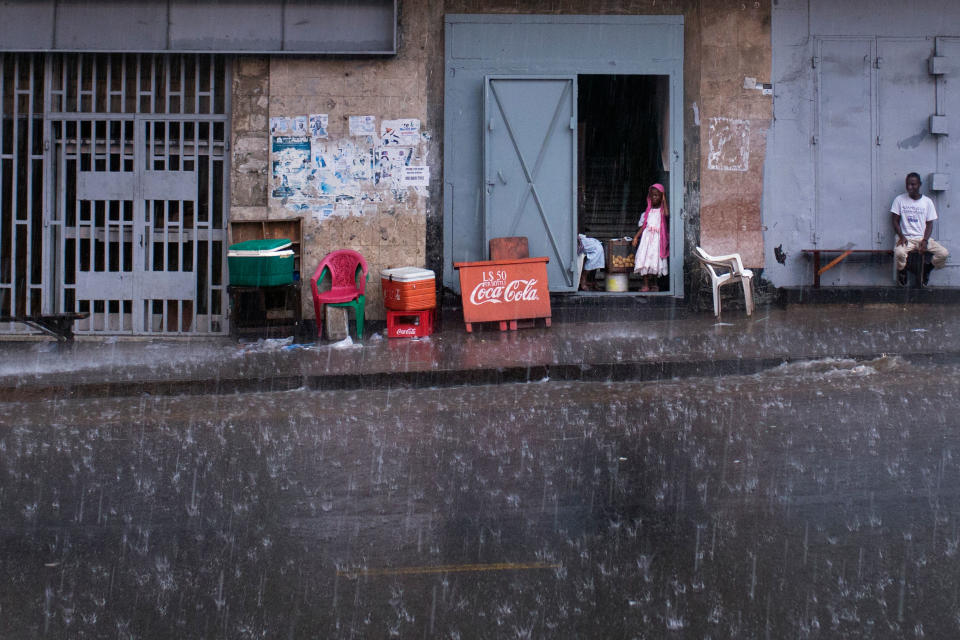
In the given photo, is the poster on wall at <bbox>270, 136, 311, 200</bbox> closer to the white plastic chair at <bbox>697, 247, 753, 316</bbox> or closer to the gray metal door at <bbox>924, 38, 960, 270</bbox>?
the white plastic chair at <bbox>697, 247, 753, 316</bbox>

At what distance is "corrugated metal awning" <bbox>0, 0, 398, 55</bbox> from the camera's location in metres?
12.5

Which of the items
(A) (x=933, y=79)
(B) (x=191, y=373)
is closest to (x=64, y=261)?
(B) (x=191, y=373)

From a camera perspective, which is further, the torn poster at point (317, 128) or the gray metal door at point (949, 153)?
the gray metal door at point (949, 153)

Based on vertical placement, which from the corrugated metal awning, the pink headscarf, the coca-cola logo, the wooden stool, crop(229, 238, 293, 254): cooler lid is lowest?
the wooden stool

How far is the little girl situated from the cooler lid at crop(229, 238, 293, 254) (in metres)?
4.90

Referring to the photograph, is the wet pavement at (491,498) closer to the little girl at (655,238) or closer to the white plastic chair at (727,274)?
the white plastic chair at (727,274)

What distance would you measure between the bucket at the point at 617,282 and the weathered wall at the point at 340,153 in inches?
109

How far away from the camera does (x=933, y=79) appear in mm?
13445

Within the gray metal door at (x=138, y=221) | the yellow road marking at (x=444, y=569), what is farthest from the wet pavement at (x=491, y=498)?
the gray metal door at (x=138, y=221)

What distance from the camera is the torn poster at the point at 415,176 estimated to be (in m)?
12.9

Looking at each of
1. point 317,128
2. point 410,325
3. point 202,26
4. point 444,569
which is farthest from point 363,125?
point 444,569

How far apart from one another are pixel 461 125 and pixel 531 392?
548 centimetres

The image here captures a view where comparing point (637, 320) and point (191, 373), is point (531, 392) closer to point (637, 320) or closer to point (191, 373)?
point (191, 373)

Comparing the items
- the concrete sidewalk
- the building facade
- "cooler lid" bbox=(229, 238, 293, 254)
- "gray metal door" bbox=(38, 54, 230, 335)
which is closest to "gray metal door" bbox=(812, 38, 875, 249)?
the concrete sidewalk
